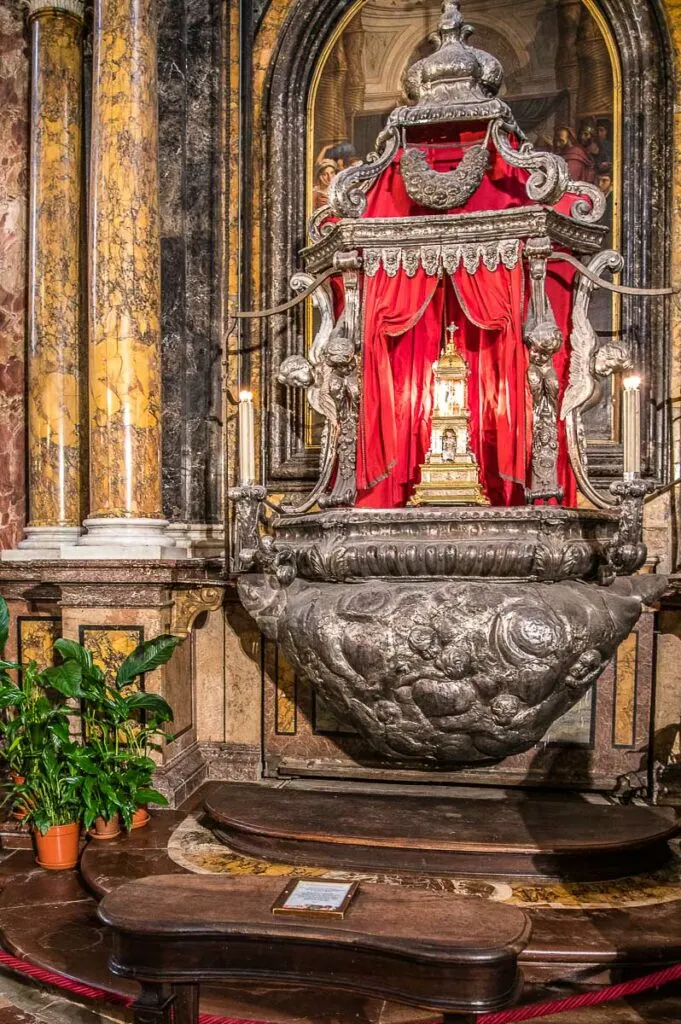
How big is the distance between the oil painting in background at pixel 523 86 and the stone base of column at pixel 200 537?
0.80m

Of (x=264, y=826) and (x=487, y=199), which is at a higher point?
(x=487, y=199)

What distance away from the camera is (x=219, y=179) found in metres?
5.42

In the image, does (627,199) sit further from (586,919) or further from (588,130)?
(586,919)

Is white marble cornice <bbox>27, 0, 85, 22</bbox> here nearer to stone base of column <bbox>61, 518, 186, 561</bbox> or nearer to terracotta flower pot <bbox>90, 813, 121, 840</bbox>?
stone base of column <bbox>61, 518, 186, 561</bbox>

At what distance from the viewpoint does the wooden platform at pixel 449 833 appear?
3.66m

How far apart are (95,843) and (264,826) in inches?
31.6

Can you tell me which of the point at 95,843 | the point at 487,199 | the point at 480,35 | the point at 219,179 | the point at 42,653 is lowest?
the point at 95,843

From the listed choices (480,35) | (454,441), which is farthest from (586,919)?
(480,35)

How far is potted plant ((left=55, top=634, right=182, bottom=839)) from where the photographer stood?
4023 millimetres

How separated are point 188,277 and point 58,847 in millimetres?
3112

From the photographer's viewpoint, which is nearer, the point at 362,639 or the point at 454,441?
the point at 362,639

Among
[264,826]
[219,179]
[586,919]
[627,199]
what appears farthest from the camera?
[219,179]

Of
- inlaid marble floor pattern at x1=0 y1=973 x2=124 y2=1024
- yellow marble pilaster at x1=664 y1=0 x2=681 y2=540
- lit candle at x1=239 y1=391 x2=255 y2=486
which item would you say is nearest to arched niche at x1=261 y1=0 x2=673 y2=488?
yellow marble pilaster at x1=664 y1=0 x2=681 y2=540

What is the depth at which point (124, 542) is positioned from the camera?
4625mm
